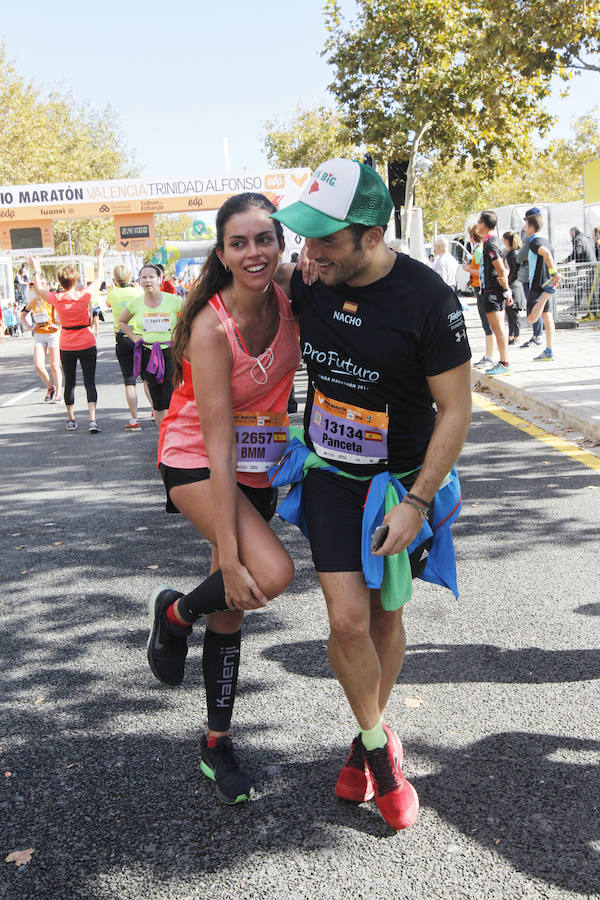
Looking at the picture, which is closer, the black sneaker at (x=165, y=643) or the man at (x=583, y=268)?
the black sneaker at (x=165, y=643)

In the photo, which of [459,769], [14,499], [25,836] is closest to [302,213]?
[459,769]

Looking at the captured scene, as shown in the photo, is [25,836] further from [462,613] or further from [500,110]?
[500,110]

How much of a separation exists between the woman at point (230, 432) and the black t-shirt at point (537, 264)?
10.7m

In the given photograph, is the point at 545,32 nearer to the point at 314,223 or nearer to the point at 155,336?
the point at 155,336

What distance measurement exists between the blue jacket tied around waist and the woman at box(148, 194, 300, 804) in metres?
0.12

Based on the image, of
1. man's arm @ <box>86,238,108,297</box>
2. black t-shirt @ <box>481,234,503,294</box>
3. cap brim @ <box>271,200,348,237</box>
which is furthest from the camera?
black t-shirt @ <box>481,234,503,294</box>

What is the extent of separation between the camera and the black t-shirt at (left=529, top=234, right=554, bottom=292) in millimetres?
12820

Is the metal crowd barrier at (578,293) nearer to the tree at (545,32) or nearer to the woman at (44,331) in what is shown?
the tree at (545,32)

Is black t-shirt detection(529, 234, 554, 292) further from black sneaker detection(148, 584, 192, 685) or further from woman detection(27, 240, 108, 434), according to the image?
black sneaker detection(148, 584, 192, 685)

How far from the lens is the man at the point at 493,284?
38.5ft

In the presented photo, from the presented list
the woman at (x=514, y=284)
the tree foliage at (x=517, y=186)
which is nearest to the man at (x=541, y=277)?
the woman at (x=514, y=284)

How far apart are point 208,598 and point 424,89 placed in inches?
833

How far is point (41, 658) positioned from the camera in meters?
4.09

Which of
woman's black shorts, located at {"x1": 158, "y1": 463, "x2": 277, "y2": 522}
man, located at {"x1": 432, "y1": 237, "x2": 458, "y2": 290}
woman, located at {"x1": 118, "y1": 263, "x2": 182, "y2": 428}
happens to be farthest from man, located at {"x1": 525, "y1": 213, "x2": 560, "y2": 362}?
woman's black shorts, located at {"x1": 158, "y1": 463, "x2": 277, "y2": 522}
